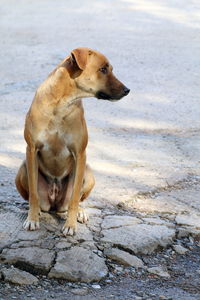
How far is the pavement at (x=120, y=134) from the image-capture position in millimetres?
5113

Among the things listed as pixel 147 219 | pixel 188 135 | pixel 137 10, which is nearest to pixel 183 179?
pixel 147 219

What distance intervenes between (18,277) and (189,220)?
1.76 metres

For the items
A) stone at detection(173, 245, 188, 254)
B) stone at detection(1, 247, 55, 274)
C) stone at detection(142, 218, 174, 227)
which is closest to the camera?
stone at detection(1, 247, 55, 274)

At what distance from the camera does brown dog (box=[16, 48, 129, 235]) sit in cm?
504

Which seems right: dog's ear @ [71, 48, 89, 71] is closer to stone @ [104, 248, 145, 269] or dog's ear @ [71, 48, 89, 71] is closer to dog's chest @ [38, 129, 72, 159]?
dog's chest @ [38, 129, 72, 159]

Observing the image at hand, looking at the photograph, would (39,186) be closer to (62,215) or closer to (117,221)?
(62,215)

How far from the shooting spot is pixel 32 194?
5246mm

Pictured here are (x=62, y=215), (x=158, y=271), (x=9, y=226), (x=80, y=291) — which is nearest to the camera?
(x=80, y=291)

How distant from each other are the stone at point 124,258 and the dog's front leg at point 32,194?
61cm

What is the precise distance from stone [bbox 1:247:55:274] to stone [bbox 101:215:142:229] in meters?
0.69

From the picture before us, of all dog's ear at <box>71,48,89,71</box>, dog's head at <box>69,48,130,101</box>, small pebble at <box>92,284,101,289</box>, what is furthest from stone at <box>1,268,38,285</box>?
dog's ear at <box>71,48,89,71</box>

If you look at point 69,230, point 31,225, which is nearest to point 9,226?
point 31,225

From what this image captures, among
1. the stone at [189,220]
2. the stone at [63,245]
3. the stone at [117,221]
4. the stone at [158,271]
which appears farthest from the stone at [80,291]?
the stone at [189,220]

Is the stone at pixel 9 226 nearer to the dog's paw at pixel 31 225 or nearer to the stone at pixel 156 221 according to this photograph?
the dog's paw at pixel 31 225
